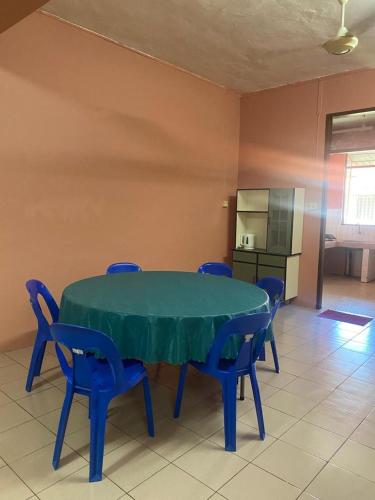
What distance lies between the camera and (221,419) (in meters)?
2.53

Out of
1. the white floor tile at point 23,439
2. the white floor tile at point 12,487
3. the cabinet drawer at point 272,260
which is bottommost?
the white floor tile at point 12,487

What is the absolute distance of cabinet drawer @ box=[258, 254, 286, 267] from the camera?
5.16 metres

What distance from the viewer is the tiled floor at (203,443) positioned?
189cm

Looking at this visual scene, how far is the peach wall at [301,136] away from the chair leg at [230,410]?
3.58 meters

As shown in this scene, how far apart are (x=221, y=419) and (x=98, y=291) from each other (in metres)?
1.24

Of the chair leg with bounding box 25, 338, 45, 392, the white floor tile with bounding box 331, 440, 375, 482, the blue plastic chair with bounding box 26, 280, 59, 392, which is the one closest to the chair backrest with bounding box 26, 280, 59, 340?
the blue plastic chair with bounding box 26, 280, 59, 392

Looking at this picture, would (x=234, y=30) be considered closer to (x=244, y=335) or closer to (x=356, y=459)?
(x=244, y=335)

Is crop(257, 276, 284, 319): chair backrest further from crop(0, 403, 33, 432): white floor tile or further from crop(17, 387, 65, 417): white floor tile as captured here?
crop(0, 403, 33, 432): white floor tile

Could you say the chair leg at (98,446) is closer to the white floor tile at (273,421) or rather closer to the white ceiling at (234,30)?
the white floor tile at (273,421)

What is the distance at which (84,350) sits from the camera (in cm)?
189

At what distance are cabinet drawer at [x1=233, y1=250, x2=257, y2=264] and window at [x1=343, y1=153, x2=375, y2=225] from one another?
3.69 metres

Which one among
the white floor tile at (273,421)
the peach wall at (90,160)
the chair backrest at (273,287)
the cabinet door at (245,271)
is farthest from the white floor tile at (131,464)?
the cabinet door at (245,271)

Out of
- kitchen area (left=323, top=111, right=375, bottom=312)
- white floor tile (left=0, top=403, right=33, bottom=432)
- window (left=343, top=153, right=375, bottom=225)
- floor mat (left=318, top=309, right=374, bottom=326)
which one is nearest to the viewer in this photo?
white floor tile (left=0, top=403, right=33, bottom=432)

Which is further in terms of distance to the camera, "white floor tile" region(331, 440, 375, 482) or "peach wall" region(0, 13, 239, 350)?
"peach wall" region(0, 13, 239, 350)
